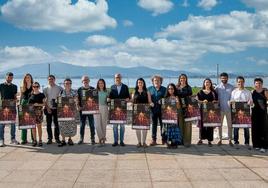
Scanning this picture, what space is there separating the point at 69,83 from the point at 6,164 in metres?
2.83

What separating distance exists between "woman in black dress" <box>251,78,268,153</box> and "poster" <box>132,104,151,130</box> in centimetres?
259

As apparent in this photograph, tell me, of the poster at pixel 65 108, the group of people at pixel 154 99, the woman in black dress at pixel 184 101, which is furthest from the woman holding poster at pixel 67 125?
the woman in black dress at pixel 184 101

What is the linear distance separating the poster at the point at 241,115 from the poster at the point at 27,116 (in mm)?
5029

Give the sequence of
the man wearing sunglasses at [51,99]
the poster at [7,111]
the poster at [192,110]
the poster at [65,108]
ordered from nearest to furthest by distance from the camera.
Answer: the poster at [192,110] < the poster at [65,108] < the man wearing sunglasses at [51,99] < the poster at [7,111]

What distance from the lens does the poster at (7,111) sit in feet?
37.9

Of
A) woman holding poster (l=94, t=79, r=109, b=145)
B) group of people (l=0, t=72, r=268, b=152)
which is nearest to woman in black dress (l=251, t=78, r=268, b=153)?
group of people (l=0, t=72, r=268, b=152)

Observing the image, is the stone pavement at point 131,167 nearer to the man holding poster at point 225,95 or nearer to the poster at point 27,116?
the poster at point 27,116

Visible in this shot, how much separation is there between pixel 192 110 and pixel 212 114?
0.51 meters

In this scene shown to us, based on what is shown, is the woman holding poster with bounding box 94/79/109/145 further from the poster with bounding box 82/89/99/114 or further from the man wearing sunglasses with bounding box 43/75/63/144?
the man wearing sunglasses with bounding box 43/75/63/144

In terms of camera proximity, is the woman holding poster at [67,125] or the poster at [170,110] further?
the woman holding poster at [67,125]

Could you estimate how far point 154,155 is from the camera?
399 inches

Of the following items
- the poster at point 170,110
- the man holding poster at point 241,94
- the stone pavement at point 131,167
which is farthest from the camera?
the poster at point 170,110

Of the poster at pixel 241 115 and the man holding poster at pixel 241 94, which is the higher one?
the man holding poster at pixel 241 94

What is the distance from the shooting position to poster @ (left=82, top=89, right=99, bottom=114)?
11141mm
